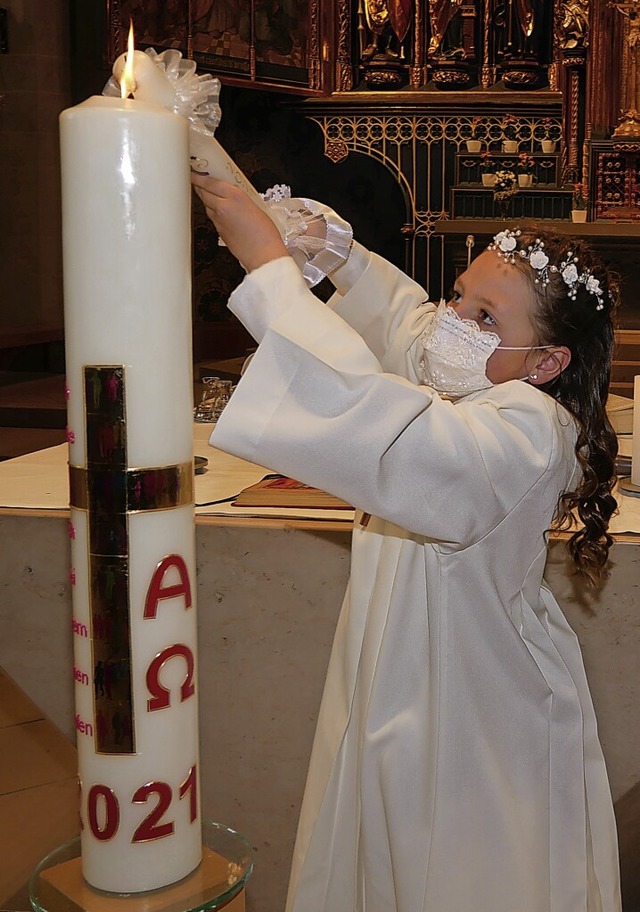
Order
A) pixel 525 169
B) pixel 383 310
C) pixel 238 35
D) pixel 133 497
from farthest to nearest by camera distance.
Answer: pixel 525 169
pixel 238 35
pixel 383 310
pixel 133 497

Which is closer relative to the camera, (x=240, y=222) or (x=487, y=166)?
(x=240, y=222)

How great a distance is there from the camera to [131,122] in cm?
63

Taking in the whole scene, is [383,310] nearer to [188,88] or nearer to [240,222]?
[240,222]

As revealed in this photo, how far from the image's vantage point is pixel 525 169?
693 cm

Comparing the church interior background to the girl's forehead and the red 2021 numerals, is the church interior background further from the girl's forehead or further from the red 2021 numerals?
the red 2021 numerals

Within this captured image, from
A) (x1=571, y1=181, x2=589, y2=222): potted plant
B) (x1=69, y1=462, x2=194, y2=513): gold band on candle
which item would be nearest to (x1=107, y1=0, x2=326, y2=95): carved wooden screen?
(x1=571, y1=181, x2=589, y2=222): potted plant

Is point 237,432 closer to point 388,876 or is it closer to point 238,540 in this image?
point 388,876

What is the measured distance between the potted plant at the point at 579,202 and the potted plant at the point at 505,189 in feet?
1.10

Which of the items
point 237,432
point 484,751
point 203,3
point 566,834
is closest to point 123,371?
point 237,432

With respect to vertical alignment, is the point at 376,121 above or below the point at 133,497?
above

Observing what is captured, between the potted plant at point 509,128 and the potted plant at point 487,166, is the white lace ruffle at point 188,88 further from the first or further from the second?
the potted plant at point 509,128

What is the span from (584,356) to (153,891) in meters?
1.02

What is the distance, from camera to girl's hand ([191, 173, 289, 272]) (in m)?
0.99

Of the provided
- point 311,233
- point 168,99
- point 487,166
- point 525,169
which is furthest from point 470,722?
point 487,166
